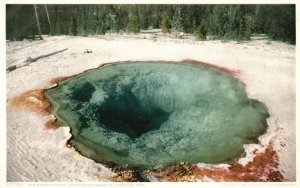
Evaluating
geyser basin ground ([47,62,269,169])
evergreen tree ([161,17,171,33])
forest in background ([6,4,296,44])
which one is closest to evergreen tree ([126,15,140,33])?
forest in background ([6,4,296,44])

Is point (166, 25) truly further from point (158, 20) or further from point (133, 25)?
point (133, 25)

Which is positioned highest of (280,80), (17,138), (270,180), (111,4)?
(111,4)

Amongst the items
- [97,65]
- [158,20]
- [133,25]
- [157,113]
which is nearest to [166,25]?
[158,20]

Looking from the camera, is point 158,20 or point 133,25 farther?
point 133,25

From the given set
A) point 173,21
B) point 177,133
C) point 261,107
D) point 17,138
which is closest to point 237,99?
point 261,107

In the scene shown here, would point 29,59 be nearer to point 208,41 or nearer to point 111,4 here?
point 111,4

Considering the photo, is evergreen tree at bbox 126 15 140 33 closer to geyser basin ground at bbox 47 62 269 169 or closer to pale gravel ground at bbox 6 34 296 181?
pale gravel ground at bbox 6 34 296 181

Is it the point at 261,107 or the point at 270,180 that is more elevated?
the point at 261,107
